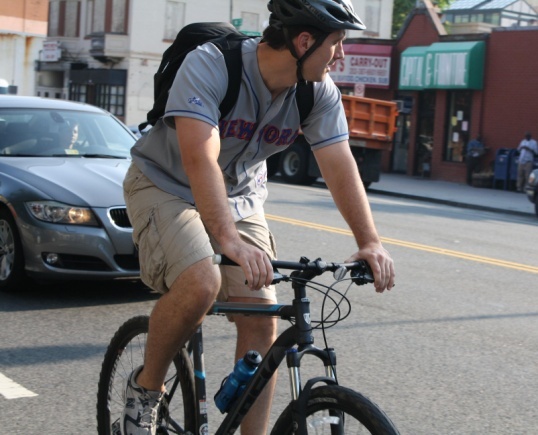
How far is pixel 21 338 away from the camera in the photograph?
6.59 meters

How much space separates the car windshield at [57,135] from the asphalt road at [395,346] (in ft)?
3.89

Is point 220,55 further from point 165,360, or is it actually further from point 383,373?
point 383,373

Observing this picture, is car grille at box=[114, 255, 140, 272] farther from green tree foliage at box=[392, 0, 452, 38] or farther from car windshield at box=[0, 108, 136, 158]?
green tree foliage at box=[392, 0, 452, 38]

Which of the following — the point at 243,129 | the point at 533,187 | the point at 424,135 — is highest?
the point at 243,129

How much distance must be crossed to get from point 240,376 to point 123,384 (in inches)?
29.3

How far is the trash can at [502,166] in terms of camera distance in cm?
3009

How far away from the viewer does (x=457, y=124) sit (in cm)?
3353

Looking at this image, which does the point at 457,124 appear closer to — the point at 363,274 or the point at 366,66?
the point at 366,66

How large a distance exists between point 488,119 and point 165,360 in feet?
97.4

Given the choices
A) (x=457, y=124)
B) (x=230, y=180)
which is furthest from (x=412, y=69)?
(x=230, y=180)

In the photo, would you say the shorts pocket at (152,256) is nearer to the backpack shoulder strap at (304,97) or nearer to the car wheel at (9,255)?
the backpack shoulder strap at (304,97)

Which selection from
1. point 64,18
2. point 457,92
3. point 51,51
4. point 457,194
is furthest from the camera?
point 64,18

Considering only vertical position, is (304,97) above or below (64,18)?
below

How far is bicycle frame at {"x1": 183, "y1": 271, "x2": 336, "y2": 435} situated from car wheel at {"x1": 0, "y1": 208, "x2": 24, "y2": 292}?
4.45 meters
